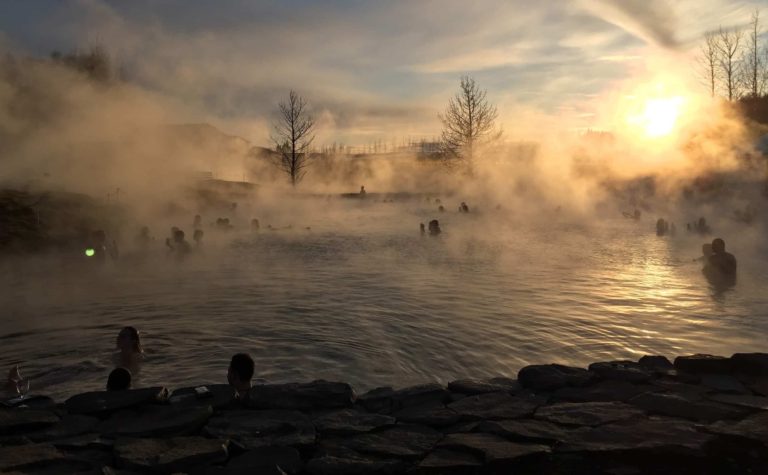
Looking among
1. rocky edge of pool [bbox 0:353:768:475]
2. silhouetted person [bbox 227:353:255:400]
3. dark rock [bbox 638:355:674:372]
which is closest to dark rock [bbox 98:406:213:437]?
rocky edge of pool [bbox 0:353:768:475]

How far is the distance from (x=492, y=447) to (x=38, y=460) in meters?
2.39

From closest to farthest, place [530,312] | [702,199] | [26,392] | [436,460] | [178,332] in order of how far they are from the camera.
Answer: [436,460] → [26,392] → [178,332] → [530,312] → [702,199]

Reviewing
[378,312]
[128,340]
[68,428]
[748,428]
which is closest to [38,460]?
[68,428]

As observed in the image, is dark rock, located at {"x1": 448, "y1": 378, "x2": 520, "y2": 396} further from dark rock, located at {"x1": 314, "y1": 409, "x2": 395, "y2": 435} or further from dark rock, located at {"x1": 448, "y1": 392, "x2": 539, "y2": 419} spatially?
dark rock, located at {"x1": 314, "y1": 409, "x2": 395, "y2": 435}

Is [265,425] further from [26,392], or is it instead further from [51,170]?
[51,170]

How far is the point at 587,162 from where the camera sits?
32.3 metres

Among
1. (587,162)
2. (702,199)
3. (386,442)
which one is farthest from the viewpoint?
(587,162)

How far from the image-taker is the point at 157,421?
3.58 metres

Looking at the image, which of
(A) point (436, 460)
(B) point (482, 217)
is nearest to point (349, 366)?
(A) point (436, 460)

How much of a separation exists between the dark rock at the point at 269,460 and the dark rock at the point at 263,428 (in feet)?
0.28

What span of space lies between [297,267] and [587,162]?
78.1ft

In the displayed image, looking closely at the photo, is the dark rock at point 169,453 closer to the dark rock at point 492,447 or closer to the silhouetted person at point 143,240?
the dark rock at point 492,447

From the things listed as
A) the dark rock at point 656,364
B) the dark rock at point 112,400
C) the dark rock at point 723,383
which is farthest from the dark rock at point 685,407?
the dark rock at point 112,400

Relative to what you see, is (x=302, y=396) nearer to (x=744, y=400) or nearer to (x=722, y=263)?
(x=744, y=400)
